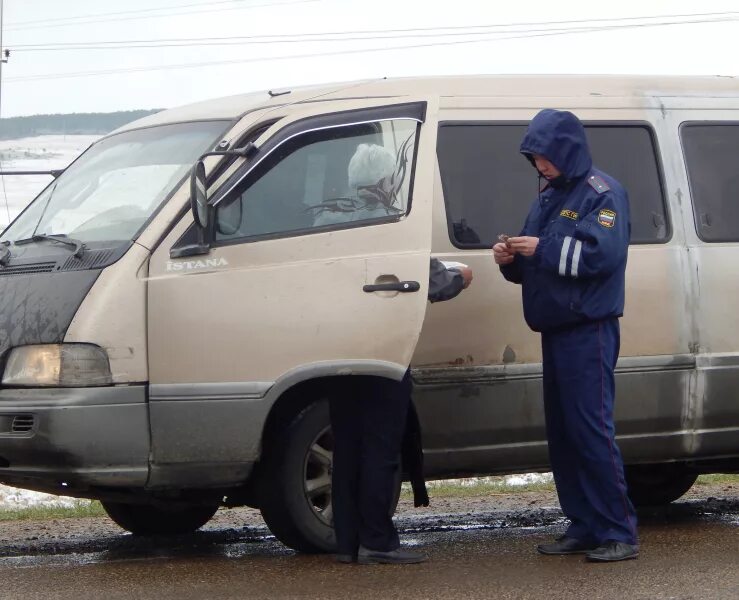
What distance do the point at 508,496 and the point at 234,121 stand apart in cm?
344

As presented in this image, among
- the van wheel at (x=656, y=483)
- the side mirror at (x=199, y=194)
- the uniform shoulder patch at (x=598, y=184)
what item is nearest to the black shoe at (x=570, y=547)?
the uniform shoulder patch at (x=598, y=184)

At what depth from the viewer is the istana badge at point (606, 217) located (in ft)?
19.4

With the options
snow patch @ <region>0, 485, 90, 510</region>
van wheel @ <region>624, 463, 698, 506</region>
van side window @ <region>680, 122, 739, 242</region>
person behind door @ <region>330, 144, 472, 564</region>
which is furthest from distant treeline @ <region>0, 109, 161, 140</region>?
person behind door @ <region>330, 144, 472, 564</region>

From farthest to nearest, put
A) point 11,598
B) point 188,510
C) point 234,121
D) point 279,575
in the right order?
point 188,510 → point 234,121 → point 279,575 → point 11,598

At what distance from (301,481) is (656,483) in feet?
9.00

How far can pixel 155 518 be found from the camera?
7.14 meters

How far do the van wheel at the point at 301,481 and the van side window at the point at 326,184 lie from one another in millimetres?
796

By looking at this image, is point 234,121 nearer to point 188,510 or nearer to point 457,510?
point 188,510

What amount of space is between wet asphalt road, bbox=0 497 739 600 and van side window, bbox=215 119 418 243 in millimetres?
1378

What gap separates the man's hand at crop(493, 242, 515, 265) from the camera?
5.98 metres

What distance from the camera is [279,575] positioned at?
583 centimetres

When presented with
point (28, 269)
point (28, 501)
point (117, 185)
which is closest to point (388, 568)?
point (28, 269)

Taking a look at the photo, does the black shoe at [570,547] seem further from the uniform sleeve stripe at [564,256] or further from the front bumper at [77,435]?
the front bumper at [77,435]

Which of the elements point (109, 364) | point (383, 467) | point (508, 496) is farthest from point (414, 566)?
point (508, 496)
